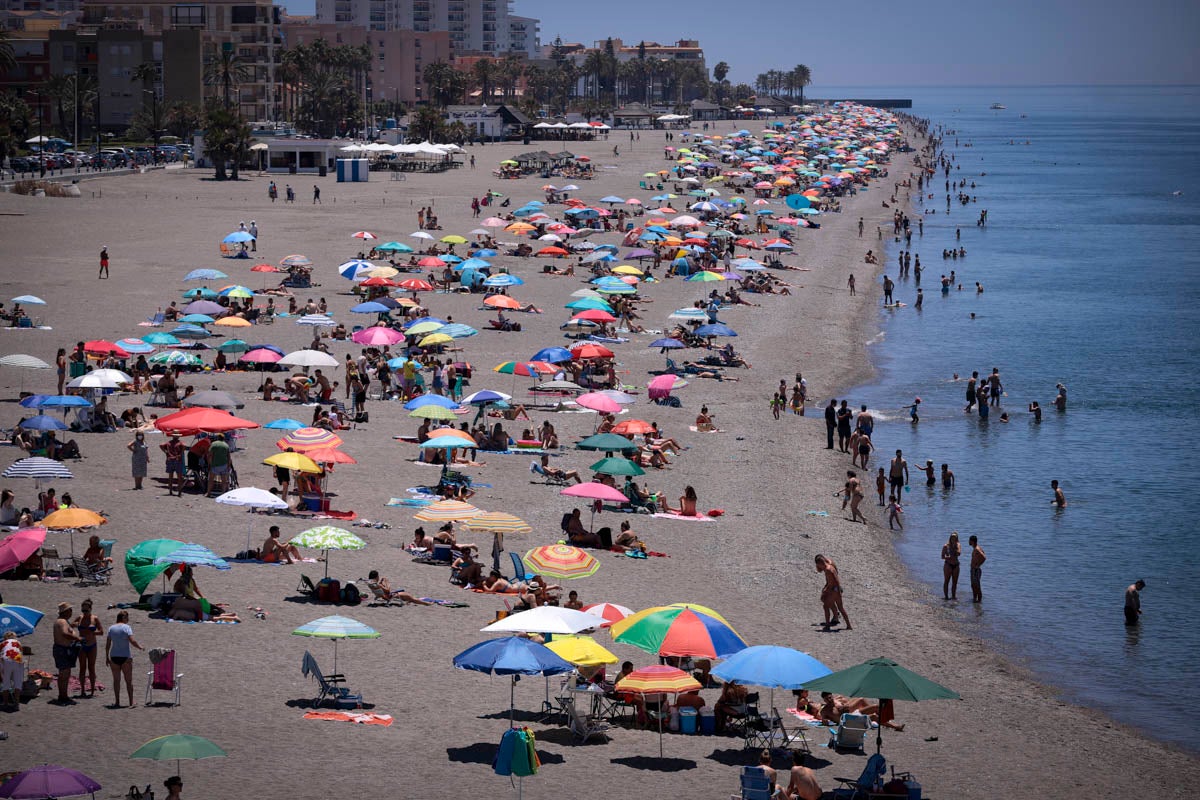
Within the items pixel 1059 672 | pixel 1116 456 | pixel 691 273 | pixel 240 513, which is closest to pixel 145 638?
pixel 240 513

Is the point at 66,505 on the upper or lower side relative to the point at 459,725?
upper

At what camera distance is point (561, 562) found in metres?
16.8

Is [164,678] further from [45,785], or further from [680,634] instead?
[680,634]

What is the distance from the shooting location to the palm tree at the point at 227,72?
95188mm

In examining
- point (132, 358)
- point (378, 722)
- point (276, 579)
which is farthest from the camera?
point (132, 358)

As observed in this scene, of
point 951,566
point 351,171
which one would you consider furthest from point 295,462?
point 351,171

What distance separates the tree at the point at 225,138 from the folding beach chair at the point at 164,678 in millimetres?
62034

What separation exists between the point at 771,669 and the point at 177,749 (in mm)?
5417

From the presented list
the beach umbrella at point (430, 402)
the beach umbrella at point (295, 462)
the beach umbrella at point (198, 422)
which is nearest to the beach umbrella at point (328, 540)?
the beach umbrella at point (295, 462)

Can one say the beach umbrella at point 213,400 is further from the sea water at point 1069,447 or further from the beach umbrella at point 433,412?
the sea water at point 1069,447

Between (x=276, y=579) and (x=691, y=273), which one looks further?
(x=691, y=273)

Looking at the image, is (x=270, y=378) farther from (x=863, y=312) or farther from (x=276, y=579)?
(x=863, y=312)

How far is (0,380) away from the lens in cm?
2764

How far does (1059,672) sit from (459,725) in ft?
28.6
